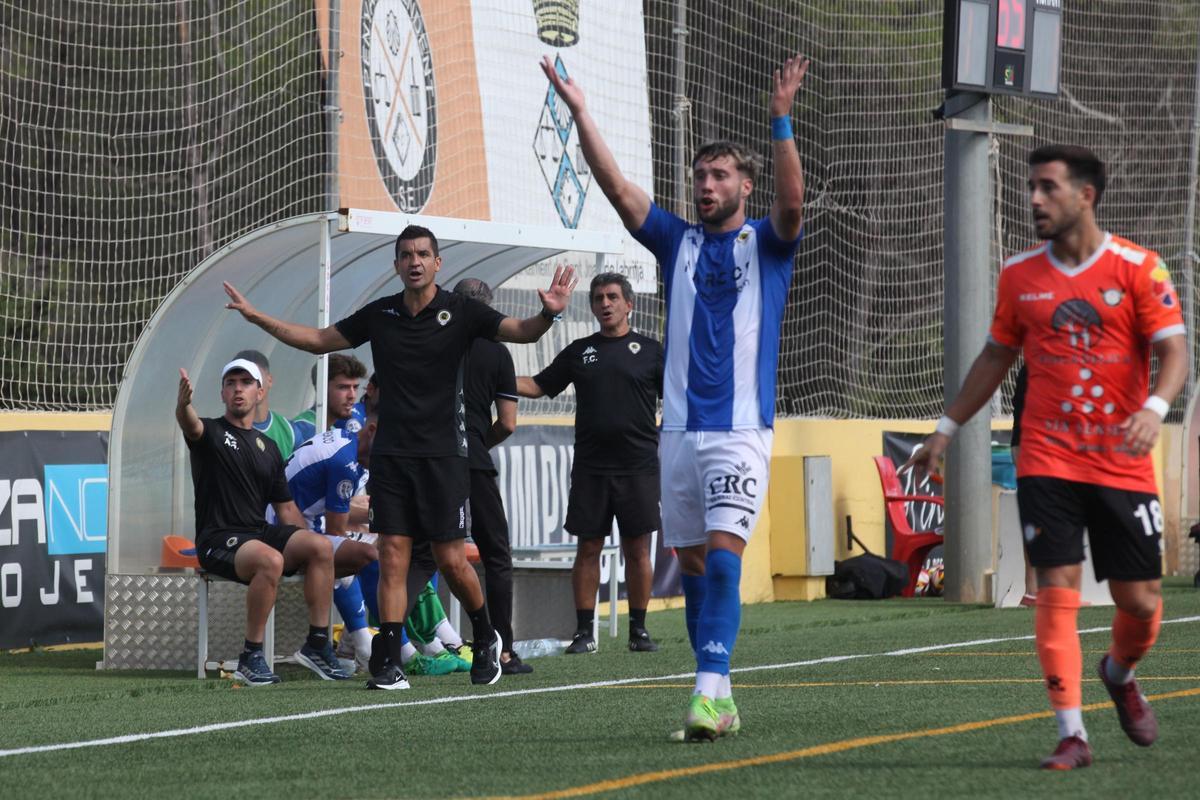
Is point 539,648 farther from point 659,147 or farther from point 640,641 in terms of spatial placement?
point 659,147

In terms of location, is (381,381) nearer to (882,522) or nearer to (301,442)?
(301,442)

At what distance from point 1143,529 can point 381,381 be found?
398cm

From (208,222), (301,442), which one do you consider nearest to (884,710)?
(301,442)

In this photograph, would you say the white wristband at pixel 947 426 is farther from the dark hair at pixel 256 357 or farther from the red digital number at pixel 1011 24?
the red digital number at pixel 1011 24

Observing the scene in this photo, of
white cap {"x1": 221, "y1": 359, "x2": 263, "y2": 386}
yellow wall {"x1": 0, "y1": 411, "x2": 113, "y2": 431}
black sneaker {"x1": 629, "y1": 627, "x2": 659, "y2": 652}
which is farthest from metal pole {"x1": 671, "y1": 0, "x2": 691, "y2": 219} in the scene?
white cap {"x1": 221, "y1": 359, "x2": 263, "y2": 386}

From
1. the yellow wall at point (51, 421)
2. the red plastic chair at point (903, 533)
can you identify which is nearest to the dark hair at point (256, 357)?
the yellow wall at point (51, 421)

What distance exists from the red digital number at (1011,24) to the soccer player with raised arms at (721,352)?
8.76m

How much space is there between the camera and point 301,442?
10.7 m

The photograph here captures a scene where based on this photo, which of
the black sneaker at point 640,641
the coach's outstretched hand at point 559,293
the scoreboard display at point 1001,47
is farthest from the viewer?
the scoreboard display at point 1001,47

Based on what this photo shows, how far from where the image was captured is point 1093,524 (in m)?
5.59

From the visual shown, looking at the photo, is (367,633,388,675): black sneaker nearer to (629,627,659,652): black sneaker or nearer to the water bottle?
the water bottle

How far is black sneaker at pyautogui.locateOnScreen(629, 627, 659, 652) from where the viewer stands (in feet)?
35.2

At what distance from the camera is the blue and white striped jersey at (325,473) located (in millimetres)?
9711

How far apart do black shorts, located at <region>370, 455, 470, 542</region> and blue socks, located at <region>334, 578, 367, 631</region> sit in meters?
1.36
